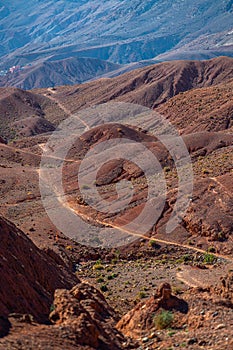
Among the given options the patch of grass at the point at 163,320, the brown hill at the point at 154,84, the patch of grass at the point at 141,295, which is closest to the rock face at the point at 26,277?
the patch of grass at the point at 141,295

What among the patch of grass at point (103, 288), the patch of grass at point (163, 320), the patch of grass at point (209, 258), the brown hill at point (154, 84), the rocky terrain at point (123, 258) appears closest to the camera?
the rocky terrain at point (123, 258)

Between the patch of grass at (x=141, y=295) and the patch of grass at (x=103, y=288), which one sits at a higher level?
the patch of grass at (x=103, y=288)

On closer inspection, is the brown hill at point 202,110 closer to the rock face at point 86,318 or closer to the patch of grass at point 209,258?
the patch of grass at point 209,258

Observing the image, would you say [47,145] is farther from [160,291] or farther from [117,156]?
[160,291]

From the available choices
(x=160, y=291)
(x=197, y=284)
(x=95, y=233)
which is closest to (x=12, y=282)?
(x=160, y=291)

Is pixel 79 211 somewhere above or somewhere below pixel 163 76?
above

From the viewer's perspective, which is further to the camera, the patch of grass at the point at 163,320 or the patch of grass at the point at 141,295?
the patch of grass at the point at 141,295

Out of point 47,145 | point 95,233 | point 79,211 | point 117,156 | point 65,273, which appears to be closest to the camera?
point 65,273
